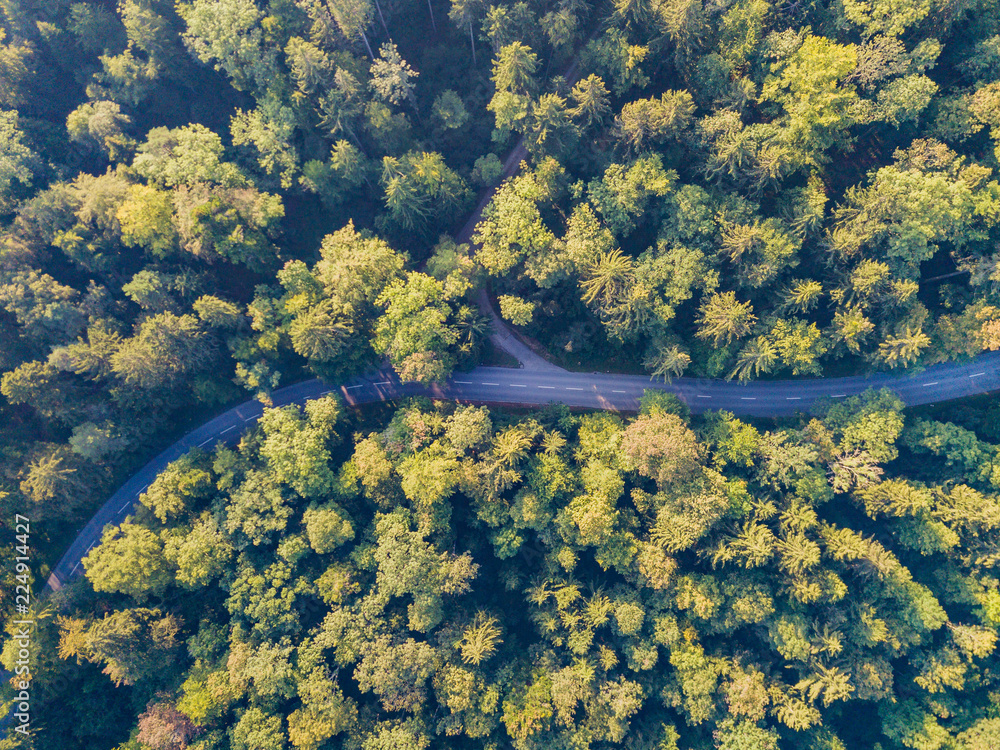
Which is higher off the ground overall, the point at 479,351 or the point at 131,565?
the point at 479,351

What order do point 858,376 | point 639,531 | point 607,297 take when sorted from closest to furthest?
point 607,297
point 639,531
point 858,376

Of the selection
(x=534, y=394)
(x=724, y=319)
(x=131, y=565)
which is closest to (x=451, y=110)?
(x=534, y=394)

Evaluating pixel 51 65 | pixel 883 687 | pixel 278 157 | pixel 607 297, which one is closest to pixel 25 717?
pixel 278 157

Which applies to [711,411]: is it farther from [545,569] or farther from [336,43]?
[336,43]

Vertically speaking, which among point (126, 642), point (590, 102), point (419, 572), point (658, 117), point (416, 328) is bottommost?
point (126, 642)

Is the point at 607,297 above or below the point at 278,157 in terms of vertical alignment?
below

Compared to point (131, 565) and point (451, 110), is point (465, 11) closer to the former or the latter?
point (451, 110)
